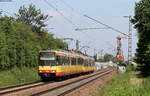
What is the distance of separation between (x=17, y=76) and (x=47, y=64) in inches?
146

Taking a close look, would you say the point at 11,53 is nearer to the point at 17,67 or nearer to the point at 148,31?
the point at 17,67

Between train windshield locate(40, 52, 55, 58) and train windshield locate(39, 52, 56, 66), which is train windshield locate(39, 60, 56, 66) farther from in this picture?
train windshield locate(40, 52, 55, 58)

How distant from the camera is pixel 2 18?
137 feet

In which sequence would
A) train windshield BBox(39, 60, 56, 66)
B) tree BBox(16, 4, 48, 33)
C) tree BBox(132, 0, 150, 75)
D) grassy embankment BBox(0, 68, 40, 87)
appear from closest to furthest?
grassy embankment BBox(0, 68, 40, 87) < tree BBox(132, 0, 150, 75) < train windshield BBox(39, 60, 56, 66) < tree BBox(16, 4, 48, 33)

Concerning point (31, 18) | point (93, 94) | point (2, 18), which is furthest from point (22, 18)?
point (93, 94)

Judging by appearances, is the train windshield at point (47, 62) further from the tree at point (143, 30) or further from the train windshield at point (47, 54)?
the tree at point (143, 30)

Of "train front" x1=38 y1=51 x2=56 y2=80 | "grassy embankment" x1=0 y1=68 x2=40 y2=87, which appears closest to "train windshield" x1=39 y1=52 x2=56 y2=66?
"train front" x1=38 y1=51 x2=56 y2=80

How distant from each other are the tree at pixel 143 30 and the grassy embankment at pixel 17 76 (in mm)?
11320

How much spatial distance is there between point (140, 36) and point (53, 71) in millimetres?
9999

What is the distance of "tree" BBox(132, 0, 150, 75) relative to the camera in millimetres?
35750

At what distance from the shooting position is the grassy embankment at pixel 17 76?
3386 cm

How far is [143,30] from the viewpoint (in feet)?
122

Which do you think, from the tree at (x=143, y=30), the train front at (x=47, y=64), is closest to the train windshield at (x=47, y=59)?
the train front at (x=47, y=64)

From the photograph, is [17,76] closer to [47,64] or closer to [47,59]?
[47,64]
